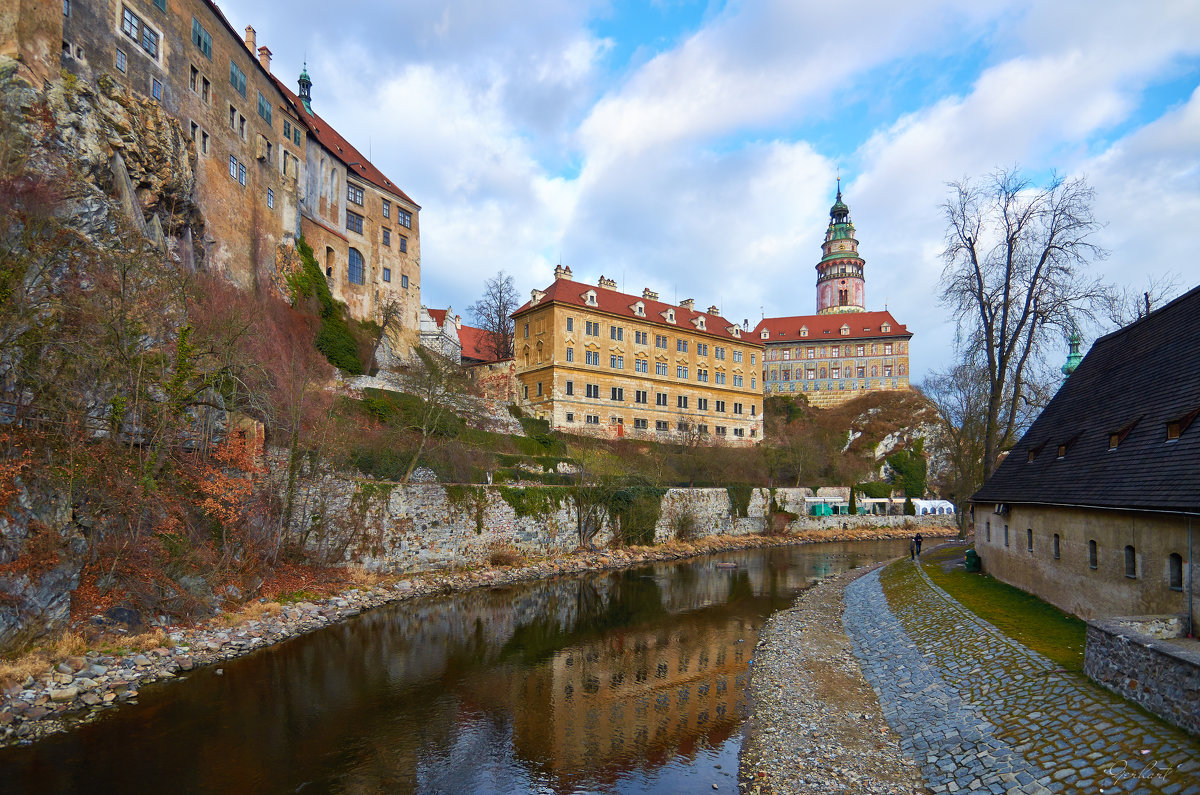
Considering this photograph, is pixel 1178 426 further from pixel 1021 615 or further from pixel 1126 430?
pixel 1021 615

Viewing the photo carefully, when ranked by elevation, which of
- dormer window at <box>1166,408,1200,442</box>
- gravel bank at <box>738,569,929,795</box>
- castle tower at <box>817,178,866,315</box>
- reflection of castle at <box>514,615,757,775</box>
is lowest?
reflection of castle at <box>514,615,757,775</box>

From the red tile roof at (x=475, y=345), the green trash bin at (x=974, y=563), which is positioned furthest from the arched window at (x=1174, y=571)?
the red tile roof at (x=475, y=345)

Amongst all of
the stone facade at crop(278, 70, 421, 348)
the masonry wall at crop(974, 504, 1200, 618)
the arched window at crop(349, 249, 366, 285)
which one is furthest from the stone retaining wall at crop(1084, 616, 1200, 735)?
the arched window at crop(349, 249, 366, 285)

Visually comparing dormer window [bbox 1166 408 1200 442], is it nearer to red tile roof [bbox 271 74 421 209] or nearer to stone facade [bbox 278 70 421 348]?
stone facade [bbox 278 70 421 348]

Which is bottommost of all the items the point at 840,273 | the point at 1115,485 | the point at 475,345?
the point at 1115,485

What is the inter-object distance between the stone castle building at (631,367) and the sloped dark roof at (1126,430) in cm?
3035

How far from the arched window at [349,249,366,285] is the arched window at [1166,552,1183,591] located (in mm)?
37870

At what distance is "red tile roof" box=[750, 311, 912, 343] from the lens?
74938 mm

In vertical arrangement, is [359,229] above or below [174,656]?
Result: above

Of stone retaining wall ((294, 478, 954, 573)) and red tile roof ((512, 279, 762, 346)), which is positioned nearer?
stone retaining wall ((294, 478, 954, 573))

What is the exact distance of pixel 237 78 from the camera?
2906cm

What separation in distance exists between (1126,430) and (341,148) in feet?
138

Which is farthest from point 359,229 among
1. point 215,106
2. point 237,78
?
point 215,106

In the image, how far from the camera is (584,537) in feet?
102
